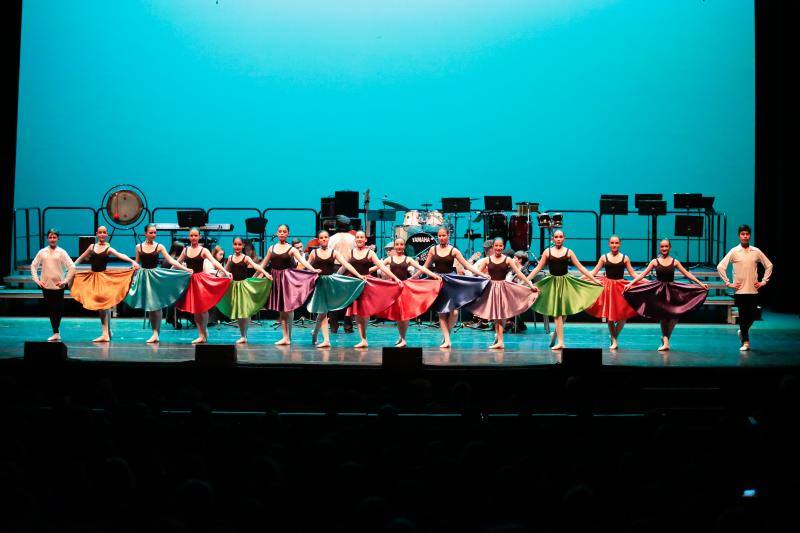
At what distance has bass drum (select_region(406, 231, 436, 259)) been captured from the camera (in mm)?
15250

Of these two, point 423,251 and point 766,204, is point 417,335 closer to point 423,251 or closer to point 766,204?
point 423,251

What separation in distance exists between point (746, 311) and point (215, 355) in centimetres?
701

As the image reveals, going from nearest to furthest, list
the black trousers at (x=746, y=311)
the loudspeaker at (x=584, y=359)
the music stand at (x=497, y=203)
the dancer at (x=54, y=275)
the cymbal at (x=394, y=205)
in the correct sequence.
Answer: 1. the loudspeaker at (x=584, y=359)
2. the black trousers at (x=746, y=311)
3. the dancer at (x=54, y=275)
4. the music stand at (x=497, y=203)
5. the cymbal at (x=394, y=205)

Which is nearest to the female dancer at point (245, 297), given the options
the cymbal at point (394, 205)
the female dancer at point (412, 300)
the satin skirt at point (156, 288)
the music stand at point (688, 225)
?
the satin skirt at point (156, 288)

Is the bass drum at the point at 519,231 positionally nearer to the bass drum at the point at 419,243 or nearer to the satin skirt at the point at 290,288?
the bass drum at the point at 419,243

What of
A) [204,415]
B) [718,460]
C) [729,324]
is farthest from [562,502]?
[729,324]

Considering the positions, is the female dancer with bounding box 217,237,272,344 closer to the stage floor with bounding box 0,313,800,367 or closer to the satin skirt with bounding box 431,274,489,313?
the stage floor with bounding box 0,313,800,367

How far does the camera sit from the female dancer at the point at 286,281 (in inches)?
452

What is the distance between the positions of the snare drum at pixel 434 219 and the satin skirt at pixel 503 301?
15.6 ft

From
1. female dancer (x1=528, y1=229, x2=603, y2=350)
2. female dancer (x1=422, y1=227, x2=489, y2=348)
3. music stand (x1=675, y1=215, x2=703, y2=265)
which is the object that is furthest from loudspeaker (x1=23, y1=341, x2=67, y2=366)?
music stand (x1=675, y1=215, x2=703, y2=265)

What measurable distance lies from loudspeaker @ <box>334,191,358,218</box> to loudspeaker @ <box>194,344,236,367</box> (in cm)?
641

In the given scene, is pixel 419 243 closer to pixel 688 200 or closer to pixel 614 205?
pixel 614 205

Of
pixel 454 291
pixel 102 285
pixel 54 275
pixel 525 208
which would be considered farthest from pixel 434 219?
pixel 54 275

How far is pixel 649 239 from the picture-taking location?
52.7 feet
